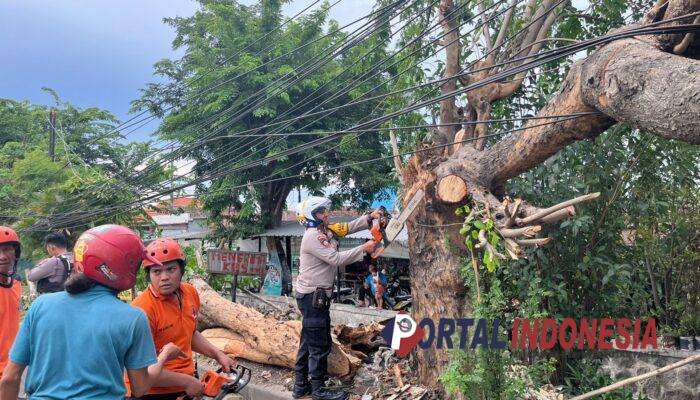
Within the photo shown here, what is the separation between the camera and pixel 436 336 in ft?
18.1

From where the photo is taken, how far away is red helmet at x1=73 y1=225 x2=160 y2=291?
250cm

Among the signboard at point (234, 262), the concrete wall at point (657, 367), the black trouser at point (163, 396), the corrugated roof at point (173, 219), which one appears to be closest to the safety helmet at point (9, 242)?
the black trouser at point (163, 396)

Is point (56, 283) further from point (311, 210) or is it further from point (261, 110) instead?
point (261, 110)

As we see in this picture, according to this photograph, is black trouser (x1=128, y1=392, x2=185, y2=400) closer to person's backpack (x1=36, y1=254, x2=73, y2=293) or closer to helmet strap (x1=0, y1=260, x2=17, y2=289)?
helmet strap (x1=0, y1=260, x2=17, y2=289)

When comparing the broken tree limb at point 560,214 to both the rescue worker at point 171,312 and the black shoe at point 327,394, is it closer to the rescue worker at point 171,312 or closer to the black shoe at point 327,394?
the rescue worker at point 171,312

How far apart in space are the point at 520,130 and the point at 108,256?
342cm

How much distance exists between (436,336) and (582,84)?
2.82 meters

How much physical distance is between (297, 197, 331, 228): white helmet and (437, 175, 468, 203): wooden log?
3.73 ft

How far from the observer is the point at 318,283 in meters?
5.46

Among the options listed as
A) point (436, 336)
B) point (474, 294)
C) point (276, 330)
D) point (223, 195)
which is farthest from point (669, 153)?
point (223, 195)

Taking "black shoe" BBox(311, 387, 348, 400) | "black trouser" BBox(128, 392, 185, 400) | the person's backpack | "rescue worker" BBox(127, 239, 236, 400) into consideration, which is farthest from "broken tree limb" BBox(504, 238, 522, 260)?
the person's backpack

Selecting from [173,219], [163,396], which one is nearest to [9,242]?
[163,396]

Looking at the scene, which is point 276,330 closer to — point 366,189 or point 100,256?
point 100,256

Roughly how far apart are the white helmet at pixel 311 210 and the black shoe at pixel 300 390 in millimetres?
1664
